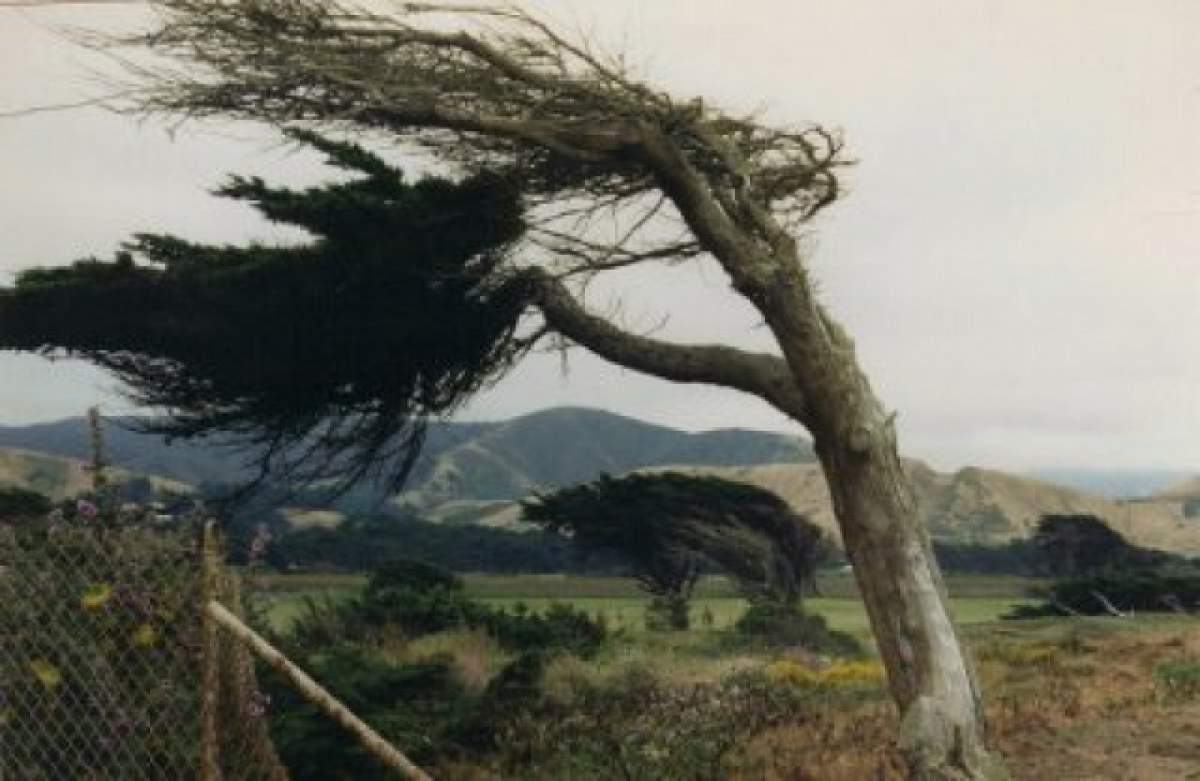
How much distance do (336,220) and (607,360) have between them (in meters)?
2.61

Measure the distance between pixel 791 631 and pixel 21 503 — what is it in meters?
14.1

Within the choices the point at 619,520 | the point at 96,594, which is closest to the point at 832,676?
the point at 96,594

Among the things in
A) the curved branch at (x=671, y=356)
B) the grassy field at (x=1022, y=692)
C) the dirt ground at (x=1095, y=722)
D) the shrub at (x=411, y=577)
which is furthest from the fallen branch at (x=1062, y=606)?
the curved branch at (x=671, y=356)

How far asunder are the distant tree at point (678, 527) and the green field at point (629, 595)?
49.8 inches

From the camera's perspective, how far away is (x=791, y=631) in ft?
84.5

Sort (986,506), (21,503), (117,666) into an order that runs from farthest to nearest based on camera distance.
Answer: (986,506) → (21,503) → (117,666)

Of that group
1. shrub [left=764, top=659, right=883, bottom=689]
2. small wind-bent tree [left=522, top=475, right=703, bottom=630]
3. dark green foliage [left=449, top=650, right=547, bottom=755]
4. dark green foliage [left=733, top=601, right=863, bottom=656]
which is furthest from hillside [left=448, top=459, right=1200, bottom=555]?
dark green foliage [left=449, top=650, right=547, bottom=755]

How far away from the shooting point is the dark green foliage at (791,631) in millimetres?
25203

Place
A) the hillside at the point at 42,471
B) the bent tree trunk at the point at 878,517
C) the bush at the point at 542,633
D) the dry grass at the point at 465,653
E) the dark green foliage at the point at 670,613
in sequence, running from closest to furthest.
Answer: the bent tree trunk at the point at 878,517
the dry grass at the point at 465,653
the bush at the point at 542,633
the dark green foliage at the point at 670,613
the hillside at the point at 42,471

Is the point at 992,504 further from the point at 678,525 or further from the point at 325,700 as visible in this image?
the point at 325,700

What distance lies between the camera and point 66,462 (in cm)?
18612

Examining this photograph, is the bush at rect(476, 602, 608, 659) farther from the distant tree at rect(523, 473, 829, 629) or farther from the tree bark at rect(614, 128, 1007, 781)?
the distant tree at rect(523, 473, 829, 629)

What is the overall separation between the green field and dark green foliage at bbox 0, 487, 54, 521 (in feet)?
30.8

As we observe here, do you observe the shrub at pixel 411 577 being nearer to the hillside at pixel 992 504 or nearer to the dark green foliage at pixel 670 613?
the dark green foliage at pixel 670 613
